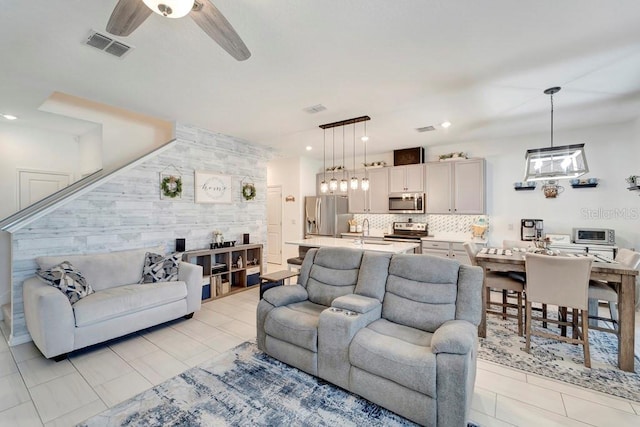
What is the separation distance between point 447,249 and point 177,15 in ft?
17.6

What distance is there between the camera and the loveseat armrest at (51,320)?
270 cm

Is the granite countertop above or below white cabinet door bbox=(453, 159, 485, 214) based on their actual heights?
below

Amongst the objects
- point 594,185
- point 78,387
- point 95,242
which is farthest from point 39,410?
point 594,185

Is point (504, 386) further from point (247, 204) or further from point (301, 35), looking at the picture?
point (247, 204)

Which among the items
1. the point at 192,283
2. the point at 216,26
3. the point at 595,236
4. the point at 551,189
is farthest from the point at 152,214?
the point at 595,236

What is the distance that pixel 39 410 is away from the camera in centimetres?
217

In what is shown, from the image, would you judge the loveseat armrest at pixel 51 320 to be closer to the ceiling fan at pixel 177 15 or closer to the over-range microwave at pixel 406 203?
the ceiling fan at pixel 177 15

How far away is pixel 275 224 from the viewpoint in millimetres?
7770

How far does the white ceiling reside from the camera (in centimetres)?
205

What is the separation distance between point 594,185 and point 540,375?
382 centimetres

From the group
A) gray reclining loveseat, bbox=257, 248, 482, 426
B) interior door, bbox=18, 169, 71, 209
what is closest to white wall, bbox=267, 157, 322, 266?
gray reclining loveseat, bbox=257, 248, 482, 426

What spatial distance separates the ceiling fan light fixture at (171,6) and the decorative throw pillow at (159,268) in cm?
323

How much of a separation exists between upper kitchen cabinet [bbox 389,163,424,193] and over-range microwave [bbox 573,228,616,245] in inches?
103

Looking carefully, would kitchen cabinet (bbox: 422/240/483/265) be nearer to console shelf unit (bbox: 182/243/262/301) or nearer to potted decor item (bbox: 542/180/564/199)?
potted decor item (bbox: 542/180/564/199)
